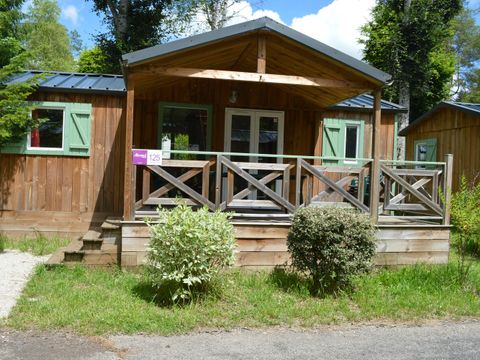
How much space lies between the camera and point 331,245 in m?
5.64

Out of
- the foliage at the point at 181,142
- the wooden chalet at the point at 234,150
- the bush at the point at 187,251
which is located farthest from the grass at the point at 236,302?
the foliage at the point at 181,142

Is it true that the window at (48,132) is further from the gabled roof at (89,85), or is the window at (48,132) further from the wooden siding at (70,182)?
the gabled roof at (89,85)

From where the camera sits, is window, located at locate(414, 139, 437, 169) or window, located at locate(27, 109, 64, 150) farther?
window, located at locate(414, 139, 437, 169)

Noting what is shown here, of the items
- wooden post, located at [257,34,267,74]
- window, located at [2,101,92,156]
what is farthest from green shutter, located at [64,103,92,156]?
wooden post, located at [257,34,267,74]

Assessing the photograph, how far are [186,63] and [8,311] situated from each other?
4550 millimetres

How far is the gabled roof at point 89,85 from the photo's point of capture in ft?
29.2

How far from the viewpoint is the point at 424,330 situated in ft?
16.3

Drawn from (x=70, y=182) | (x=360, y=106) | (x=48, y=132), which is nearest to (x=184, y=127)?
(x=70, y=182)

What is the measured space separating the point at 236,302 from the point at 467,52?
42.7 m

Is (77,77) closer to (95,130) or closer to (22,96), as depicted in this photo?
(95,130)

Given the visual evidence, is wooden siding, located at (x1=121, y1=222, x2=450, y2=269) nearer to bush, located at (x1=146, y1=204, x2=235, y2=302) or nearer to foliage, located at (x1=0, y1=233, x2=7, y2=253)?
bush, located at (x1=146, y1=204, x2=235, y2=302)

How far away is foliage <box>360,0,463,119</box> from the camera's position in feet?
59.1

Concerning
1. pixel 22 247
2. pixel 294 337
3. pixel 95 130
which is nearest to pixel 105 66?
pixel 95 130

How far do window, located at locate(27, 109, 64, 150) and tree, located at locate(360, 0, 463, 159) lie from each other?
45.5 ft
